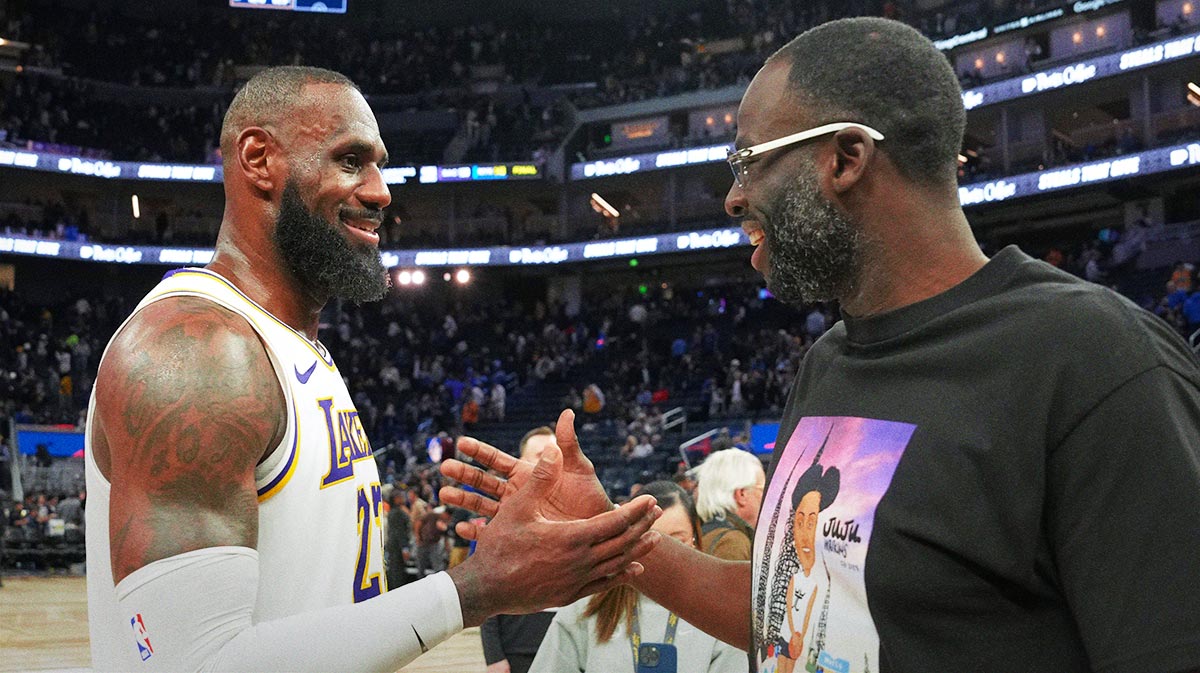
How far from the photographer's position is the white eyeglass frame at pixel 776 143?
2041 mm

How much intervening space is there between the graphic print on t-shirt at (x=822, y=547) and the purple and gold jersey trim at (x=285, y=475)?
92 centimetres

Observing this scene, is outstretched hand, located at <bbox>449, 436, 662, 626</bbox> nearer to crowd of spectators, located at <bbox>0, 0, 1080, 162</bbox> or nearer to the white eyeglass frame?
the white eyeglass frame

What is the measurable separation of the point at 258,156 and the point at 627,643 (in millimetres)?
2242

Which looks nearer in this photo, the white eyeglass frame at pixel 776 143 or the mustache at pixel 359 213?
the white eyeglass frame at pixel 776 143

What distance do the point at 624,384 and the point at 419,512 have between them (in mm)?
12208

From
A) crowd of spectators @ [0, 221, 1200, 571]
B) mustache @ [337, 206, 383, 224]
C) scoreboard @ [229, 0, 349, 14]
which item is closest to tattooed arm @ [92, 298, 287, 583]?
mustache @ [337, 206, 383, 224]

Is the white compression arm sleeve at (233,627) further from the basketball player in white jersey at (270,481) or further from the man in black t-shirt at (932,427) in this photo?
the man in black t-shirt at (932,427)

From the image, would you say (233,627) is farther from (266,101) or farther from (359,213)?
(266,101)

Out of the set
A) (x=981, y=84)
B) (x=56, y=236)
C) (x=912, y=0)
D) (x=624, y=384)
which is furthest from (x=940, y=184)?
(x=56, y=236)

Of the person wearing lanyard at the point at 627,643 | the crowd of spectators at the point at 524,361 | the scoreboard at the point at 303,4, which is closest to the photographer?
the person wearing lanyard at the point at 627,643

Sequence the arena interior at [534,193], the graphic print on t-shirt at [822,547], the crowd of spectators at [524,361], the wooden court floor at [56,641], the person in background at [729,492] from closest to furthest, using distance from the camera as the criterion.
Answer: the graphic print on t-shirt at [822,547] < the person in background at [729,492] < the wooden court floor at [56,641] < the crowd of spectators at [524,361] < the arena interior at [534,193]

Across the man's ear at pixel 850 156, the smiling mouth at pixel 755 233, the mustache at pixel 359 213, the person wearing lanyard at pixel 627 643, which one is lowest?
the person wearing lanyard at pixel 627 643

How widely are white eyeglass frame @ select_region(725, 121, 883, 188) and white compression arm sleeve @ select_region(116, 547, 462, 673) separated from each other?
1.08 m

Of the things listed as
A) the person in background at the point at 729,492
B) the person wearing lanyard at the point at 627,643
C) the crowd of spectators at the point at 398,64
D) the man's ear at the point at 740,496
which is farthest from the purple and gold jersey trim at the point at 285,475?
the crowd of spectators at the point at 398,64
